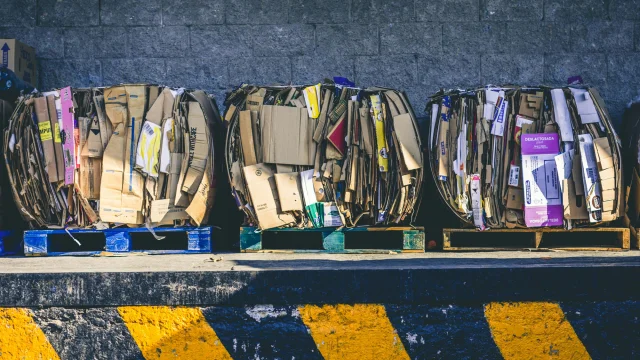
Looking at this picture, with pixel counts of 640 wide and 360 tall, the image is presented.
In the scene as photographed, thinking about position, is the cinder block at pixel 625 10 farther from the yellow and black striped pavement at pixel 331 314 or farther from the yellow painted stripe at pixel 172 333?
the yellow painted stripe at pixel 172 333

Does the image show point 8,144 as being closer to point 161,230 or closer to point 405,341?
point 161,230

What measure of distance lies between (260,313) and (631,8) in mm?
5694

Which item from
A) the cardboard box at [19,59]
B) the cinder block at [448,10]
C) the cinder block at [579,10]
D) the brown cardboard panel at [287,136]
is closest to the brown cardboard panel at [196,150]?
the brown cardboard panel at [287,136]

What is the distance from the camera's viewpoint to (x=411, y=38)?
6977 mm

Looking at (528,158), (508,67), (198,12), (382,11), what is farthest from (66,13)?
(528,158)

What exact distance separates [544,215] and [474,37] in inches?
108

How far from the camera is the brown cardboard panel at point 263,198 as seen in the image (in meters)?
4.76

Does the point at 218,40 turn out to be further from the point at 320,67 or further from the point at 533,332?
the point at 533,332

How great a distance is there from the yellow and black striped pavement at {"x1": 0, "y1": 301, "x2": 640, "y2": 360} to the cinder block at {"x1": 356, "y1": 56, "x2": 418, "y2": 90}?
4.37 meters

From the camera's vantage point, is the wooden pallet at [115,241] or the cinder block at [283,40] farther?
the cinder block at [283,40]

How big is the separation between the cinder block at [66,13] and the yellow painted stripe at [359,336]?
5.26 m

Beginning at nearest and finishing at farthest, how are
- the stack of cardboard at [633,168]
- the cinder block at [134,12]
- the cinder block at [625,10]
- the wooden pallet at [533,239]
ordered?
the wooden pallet at [533,239], the stack of cardboard at [633,168], the cinder block at [625,10], the cinder block at [134,12]

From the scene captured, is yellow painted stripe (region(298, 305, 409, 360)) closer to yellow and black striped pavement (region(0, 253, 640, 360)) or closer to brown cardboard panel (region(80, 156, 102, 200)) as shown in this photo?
yellow and black striped pavement (region(0, 253, 640, 360))

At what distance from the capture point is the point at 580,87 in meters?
4.94
